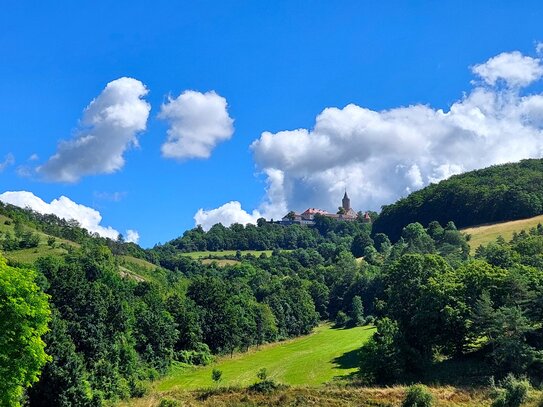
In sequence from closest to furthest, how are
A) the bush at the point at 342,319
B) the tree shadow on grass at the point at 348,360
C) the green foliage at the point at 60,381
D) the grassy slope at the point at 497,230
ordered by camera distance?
the green foliage at the point at 60,381, the tree shadow on grass at the point at 348,360, the bush at the point at 342,319, the grassy slope at the point at 497,230

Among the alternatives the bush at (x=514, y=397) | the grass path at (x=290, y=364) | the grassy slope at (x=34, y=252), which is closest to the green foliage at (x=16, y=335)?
the grass path at (x=290, y=364)

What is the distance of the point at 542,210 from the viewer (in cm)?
16512

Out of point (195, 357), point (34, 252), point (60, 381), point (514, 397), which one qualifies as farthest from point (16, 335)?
point (34, 252)

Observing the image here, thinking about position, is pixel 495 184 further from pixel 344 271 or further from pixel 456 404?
pixel 456 404

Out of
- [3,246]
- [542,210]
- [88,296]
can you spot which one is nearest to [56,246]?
[3,246]

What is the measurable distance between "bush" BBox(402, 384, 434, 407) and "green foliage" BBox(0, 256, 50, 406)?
28.3m

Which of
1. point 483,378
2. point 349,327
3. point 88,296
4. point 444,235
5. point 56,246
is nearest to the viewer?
point 483,378

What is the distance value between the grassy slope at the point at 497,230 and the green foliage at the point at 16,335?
131m

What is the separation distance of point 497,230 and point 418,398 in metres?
128

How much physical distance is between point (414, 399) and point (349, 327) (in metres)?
75.3

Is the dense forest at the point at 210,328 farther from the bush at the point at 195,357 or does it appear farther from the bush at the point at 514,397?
the bush at the point at 514,397

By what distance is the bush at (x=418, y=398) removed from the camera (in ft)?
140

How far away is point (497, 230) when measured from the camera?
158 meters

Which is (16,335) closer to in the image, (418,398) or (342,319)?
(418,398)
